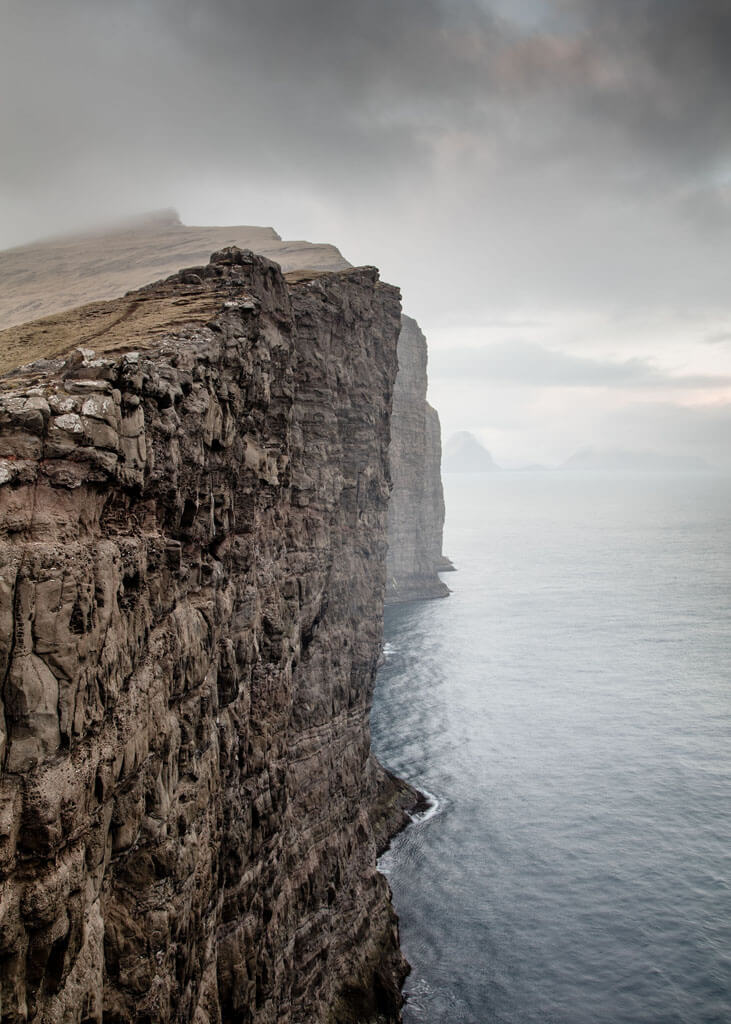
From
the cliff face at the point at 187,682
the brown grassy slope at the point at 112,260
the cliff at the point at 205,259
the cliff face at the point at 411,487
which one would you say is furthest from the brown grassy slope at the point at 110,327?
the cliff face at the point at 411,487

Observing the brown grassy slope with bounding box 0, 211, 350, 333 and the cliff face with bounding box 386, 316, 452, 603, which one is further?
the cliff face with bounding box 386, 316, 452, 603

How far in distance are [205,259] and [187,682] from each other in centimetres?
12083

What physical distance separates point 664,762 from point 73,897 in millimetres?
81231

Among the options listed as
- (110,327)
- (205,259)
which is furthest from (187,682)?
(205,259)

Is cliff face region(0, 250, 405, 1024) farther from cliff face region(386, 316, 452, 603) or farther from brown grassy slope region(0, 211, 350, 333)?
cliff face region(386, 316, 452, 603)

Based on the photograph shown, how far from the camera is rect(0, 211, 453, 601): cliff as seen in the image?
401ft

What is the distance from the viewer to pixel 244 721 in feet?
111

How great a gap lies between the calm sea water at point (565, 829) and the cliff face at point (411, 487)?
36120 millimetres

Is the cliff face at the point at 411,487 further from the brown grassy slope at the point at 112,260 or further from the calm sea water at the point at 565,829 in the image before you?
the calm sea water at the point at 565,829

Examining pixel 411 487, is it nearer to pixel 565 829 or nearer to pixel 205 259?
pixel 205 259

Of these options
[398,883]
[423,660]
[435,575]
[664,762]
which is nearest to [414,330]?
[435,575]

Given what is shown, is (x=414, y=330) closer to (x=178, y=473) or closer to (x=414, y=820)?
(x=414, y=820)

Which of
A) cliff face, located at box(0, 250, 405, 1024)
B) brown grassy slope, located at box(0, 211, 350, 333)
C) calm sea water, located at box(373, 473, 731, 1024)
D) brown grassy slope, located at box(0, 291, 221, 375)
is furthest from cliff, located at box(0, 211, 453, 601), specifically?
cliff face, located at box(0, 250, 405, 1024)

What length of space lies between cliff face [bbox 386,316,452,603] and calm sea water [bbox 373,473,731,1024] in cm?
3612
